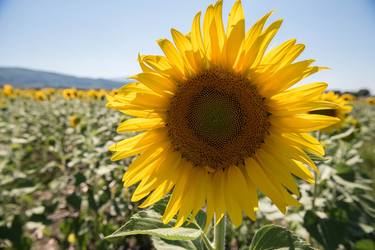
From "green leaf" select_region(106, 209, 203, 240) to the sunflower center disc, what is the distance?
1.21ft

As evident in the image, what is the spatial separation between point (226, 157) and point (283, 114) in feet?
Answer: 1.26

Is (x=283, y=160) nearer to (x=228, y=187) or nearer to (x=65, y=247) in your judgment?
(x=228, y=187)

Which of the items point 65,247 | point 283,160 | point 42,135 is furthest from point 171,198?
point 42,135

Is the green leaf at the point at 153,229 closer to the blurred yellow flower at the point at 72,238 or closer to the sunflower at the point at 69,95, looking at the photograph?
the blurred yellow flower at the point at 72,238

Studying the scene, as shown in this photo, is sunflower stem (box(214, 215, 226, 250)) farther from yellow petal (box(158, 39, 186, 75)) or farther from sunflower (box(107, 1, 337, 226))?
yellow petal (box(158, 39, 186, 75))

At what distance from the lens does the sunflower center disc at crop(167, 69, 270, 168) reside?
1.61 m

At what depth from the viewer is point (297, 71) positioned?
1365 mm

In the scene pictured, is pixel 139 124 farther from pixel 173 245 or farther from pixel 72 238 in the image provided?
pixel 72 238

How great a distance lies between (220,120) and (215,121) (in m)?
0.03

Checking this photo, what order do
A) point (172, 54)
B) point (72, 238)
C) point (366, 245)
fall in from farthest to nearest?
1. point (72, 238)
2. point (366, 245)
3. point (172, 54)

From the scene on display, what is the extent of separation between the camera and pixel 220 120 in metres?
1.70

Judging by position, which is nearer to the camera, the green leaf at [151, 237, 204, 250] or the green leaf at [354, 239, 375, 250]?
the green leaf at [151, 237, 204, 250]

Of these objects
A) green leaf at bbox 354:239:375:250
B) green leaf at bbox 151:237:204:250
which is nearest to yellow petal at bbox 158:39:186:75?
green leaf at bbox 151:237:204:250

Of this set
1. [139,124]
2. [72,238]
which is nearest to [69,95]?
[72,238]
